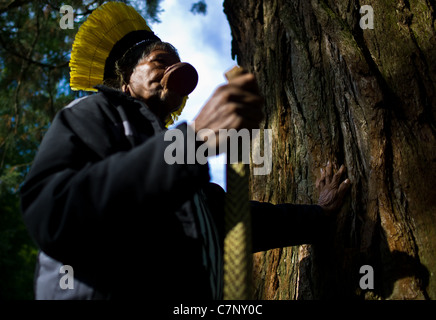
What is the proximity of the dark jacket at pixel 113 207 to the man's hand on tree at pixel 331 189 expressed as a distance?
26.1 inches

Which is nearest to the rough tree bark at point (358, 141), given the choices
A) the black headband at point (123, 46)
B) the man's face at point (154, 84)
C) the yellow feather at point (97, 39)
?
the man's face at point (154, 84)

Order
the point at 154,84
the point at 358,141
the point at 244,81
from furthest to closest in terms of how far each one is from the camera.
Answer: the point at 154,84, the point at 358,141, the point at 244,81

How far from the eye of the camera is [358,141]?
158cm

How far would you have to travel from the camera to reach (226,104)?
1.00 m

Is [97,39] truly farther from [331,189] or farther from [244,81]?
[331,189]

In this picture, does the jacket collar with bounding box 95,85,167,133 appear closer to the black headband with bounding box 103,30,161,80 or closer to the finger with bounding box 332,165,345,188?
the black headband with bounding box 103,30,161,80

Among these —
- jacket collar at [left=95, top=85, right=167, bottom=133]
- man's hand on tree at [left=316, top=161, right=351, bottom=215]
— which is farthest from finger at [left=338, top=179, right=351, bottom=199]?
jacket collar at [left=95, top=85, right=167, bottom=133]

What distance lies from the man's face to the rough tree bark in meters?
0.61

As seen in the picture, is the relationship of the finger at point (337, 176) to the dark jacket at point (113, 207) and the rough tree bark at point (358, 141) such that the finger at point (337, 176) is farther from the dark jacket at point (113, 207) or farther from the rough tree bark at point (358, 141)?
the dark jacket at point (113, 207)

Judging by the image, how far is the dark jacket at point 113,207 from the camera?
0.90 metres

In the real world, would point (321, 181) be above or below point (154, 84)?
below

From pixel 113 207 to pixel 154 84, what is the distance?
915 millimetres

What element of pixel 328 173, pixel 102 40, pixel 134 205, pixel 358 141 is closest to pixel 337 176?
pixel 328 173
